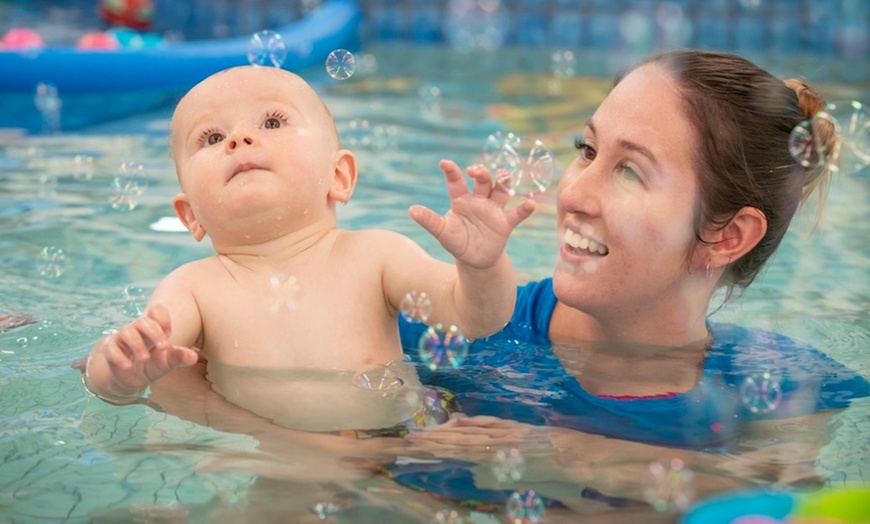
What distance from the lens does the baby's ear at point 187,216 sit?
8.11 ft

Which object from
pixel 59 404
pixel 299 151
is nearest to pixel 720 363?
pixel 299 151

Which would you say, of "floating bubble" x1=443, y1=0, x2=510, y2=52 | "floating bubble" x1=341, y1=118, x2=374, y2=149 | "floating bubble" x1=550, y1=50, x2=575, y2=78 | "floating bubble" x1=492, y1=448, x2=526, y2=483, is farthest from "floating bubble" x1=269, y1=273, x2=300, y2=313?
"floating bubble" x1=443, y1=0, x2=510, y2=52

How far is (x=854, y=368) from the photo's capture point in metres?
2.75

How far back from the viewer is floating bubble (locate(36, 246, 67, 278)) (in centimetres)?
322

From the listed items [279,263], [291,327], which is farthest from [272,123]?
[291,327]

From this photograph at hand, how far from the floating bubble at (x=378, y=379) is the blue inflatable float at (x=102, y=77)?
3.56m

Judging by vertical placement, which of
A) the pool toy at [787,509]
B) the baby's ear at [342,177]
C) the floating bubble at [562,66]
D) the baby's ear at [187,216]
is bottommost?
the floating bubble at [562,66]

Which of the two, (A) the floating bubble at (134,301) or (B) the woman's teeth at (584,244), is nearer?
(B) the woman's teeth at (584,244)

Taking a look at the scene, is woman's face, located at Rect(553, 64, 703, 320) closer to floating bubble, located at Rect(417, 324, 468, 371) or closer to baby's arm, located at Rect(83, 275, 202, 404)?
floating bubble, located at Rect(417, 324, 468, 371)

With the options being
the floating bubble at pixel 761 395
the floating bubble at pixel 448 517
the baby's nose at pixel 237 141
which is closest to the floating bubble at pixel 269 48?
the baby's nose at pixel 237 141

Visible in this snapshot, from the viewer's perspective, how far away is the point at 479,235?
82.0 inches

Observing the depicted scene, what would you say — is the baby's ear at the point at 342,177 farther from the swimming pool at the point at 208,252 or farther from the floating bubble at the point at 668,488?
the floating bubble at the point at 668,488

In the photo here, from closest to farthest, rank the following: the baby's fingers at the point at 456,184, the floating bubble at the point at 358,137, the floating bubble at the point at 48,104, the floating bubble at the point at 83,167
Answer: the baby's fingers at the point at 456,184, the floating bubble at the point at 83,167, the floating bubble at the point at 358,137, the floating bubble at the point at 48,104

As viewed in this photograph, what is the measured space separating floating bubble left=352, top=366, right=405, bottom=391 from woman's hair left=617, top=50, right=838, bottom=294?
0.72 metres
